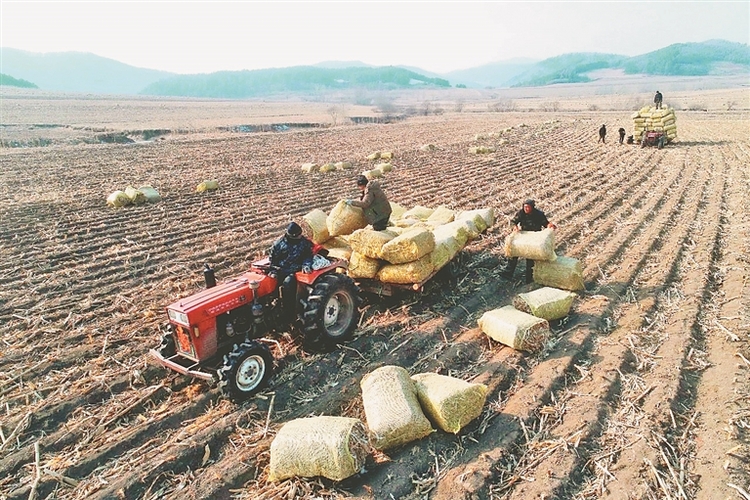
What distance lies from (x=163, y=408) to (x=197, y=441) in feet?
2.63

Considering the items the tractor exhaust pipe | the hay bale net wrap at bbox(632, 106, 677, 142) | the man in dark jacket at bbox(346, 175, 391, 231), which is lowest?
the tractor exhaust pipe

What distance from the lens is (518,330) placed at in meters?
6.02

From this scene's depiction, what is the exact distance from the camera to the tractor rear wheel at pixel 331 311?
5887mm

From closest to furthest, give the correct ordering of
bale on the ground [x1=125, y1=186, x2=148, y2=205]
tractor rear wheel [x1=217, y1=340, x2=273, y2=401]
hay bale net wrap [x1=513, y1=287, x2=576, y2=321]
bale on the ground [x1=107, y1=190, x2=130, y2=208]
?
tractor rear wheel [x1=217, y1=340, x2=273, y2=401] → hay bale net wrap [x1=513, y1=287, x2=576, y2=321] → bale on the ground [x1=107, y1=190, x2=130, y2=208] → bale on the ground [x1=125, y1=186, x2=148, y2=205]

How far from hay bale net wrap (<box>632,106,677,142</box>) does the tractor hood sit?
79.2 feet

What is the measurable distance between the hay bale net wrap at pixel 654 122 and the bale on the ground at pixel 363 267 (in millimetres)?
22254

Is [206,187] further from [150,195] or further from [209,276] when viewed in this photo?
[209,276]

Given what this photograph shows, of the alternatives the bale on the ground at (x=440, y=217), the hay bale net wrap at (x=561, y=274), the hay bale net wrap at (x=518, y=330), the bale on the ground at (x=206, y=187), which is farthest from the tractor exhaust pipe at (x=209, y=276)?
the bale on the ground at (x=206, y=187)

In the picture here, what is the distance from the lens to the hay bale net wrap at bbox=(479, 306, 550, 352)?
6035mm

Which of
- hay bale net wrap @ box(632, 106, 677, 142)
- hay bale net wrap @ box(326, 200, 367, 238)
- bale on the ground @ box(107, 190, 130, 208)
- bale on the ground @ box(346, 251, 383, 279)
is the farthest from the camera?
hay bale net wrap @ box(632, 106, 677, 142)

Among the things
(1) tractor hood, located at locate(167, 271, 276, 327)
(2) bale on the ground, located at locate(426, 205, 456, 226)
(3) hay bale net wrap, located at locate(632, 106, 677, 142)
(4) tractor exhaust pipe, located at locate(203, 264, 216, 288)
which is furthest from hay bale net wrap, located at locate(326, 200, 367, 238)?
(3) hay bale net wrap, located at locate(632, 106, 677, 142)

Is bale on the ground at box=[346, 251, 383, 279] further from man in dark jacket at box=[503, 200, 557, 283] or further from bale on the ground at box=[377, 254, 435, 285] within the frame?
man in dark jacket at box=[503, 200, 557, 283]

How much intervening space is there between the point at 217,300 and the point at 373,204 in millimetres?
3391

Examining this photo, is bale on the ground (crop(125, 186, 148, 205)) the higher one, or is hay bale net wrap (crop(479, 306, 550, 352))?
bale on the ground (crop(125, 186, 148, 205))
